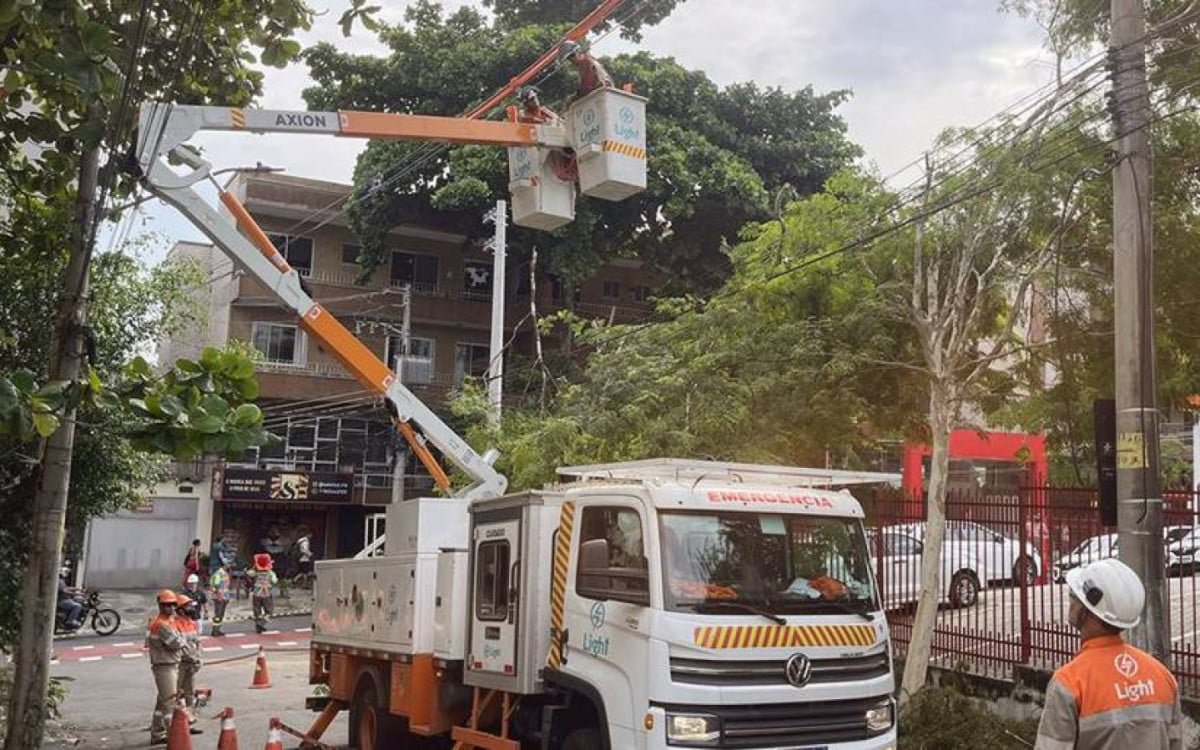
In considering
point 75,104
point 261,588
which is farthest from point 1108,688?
point 261,588

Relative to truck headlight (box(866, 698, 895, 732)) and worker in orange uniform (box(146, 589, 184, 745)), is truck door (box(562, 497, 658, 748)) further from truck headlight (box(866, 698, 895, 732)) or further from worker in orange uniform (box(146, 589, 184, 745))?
worker in orange uniform (box(146, 589, 184, 745))

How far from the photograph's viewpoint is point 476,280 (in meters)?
37.5

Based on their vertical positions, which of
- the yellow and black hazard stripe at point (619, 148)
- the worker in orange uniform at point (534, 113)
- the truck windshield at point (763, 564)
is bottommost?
the truck windshield at point (763, 564)

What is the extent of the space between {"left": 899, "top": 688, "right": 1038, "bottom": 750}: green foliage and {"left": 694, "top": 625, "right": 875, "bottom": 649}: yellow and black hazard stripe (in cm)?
333

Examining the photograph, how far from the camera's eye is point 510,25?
32000 millimetres

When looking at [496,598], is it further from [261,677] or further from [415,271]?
[415,271]

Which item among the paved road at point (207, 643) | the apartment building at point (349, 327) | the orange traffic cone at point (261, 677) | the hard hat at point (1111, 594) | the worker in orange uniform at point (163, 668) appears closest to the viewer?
the hard hat at point (1111, 594)

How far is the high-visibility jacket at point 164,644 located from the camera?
1218cm

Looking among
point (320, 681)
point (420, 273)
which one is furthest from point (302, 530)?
point (320, 681)

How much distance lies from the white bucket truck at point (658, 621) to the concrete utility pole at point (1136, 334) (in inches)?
73.8

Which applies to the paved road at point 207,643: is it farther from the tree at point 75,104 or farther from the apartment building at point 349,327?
the tree at point 75,104

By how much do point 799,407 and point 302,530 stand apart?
1027 inches

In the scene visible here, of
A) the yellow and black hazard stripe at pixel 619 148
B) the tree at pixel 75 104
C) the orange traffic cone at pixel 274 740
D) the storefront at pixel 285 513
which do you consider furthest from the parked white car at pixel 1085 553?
the storefront at pixel 285 513

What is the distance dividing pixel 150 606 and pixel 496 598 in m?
24.3
